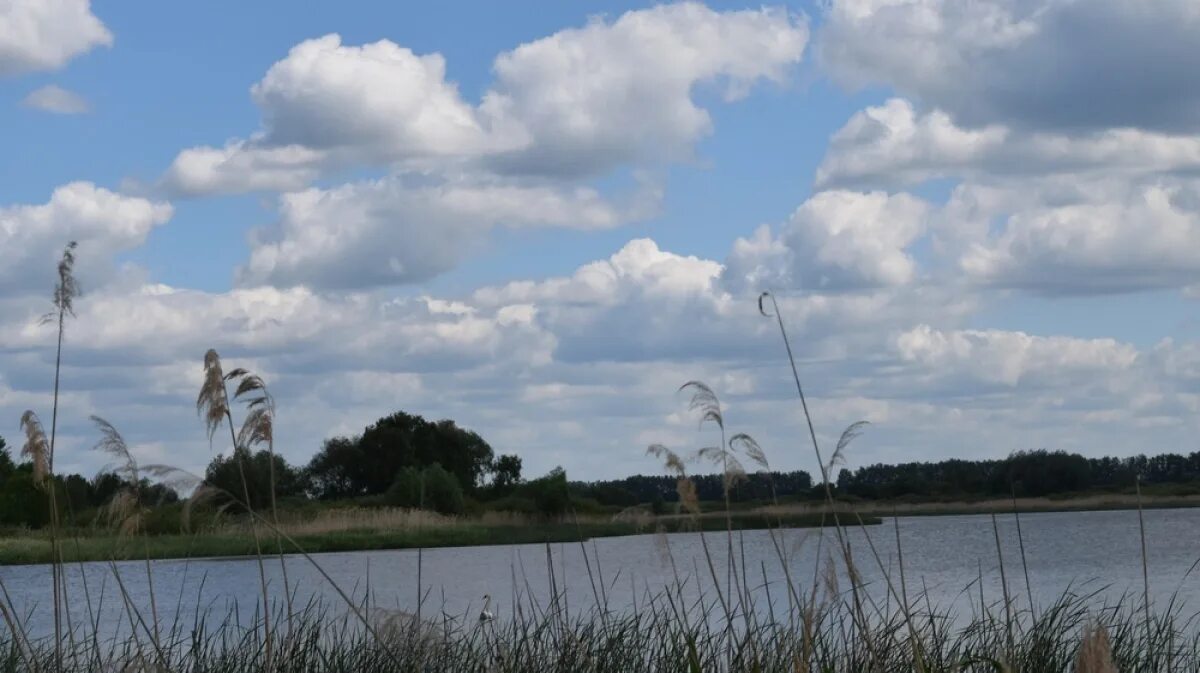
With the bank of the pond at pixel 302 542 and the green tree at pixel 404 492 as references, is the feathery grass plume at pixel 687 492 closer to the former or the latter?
the bank of the pond at pixel 302 542

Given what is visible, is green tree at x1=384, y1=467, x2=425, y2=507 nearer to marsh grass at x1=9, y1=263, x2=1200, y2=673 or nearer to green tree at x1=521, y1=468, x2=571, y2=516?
green tree at x1=521, y1=468, x2=571, y2=516

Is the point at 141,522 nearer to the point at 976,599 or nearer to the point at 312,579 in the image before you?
the point at 976,599

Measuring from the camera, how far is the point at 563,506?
38906 millimetres

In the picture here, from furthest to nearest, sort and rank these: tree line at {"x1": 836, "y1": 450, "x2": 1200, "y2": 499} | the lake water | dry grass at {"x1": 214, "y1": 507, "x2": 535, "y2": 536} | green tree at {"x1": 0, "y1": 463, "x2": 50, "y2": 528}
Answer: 1. dry grass at {"x1": 214, "y1": 507, "x2": 535, "y2": 536}
2. green tree at {"x1": 0, "y1": 463, "x2": 50, "y2": 528}
3. the lake water
4. tree line at {"x1": 836, "y1": 450, "x2": 1200, "y2": 499}

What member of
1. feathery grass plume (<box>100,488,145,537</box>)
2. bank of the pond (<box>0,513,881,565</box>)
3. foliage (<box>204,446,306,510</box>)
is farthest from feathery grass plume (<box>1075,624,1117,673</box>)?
bank of the pond (<box>0,513,881,565</box>)

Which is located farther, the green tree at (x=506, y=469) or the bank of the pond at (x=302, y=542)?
the green tree at (x=506, y=469)

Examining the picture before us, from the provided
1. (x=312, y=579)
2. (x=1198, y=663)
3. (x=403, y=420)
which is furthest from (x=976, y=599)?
(x=403, y=420)

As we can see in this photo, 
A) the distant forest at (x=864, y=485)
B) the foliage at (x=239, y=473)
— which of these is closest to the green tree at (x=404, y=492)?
the distant forest at (x=864, y=485)

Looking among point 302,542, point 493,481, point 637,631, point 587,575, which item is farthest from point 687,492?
point 493,481

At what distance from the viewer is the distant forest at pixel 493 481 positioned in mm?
5930

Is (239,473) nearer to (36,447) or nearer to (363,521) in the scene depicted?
(36,447)

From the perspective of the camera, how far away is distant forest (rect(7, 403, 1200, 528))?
5930mm

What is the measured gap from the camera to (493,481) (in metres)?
55.1

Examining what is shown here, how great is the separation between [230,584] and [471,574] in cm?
411
